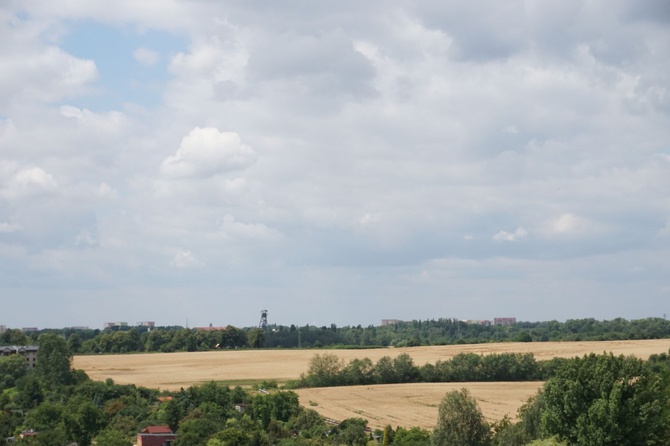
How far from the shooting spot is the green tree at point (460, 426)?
59594 mm

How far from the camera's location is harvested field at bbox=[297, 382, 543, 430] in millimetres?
87125

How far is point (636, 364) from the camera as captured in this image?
5319 cm

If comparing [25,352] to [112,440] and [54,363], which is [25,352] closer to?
[54,363]

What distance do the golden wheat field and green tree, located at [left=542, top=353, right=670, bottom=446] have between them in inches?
1147

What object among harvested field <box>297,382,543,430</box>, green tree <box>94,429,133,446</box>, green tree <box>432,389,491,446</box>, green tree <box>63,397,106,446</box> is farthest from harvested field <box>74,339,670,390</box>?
green tree <box>432,389,491,446</box>

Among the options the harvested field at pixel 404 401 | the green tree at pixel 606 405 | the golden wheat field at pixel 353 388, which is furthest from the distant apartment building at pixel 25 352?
the green tree at pixel 606 405

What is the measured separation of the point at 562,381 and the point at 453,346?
112555mm

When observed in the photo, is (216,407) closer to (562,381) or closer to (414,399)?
(414,399)

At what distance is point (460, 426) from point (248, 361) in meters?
110

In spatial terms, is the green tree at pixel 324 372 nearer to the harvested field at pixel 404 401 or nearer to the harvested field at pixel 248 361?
the harvested field at pixel 404 401

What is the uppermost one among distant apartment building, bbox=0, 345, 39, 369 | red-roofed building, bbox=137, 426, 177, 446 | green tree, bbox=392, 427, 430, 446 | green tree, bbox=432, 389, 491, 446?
distant apartment building, bbox=0, 345, 39, 369

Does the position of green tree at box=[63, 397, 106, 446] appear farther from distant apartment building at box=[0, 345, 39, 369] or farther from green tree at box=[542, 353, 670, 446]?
distant apartment building at box=[0, 345, 39, 369]

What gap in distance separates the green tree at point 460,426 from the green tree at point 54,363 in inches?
2983

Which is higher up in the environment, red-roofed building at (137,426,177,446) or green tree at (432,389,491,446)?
green tree at (432,389,491,446)
